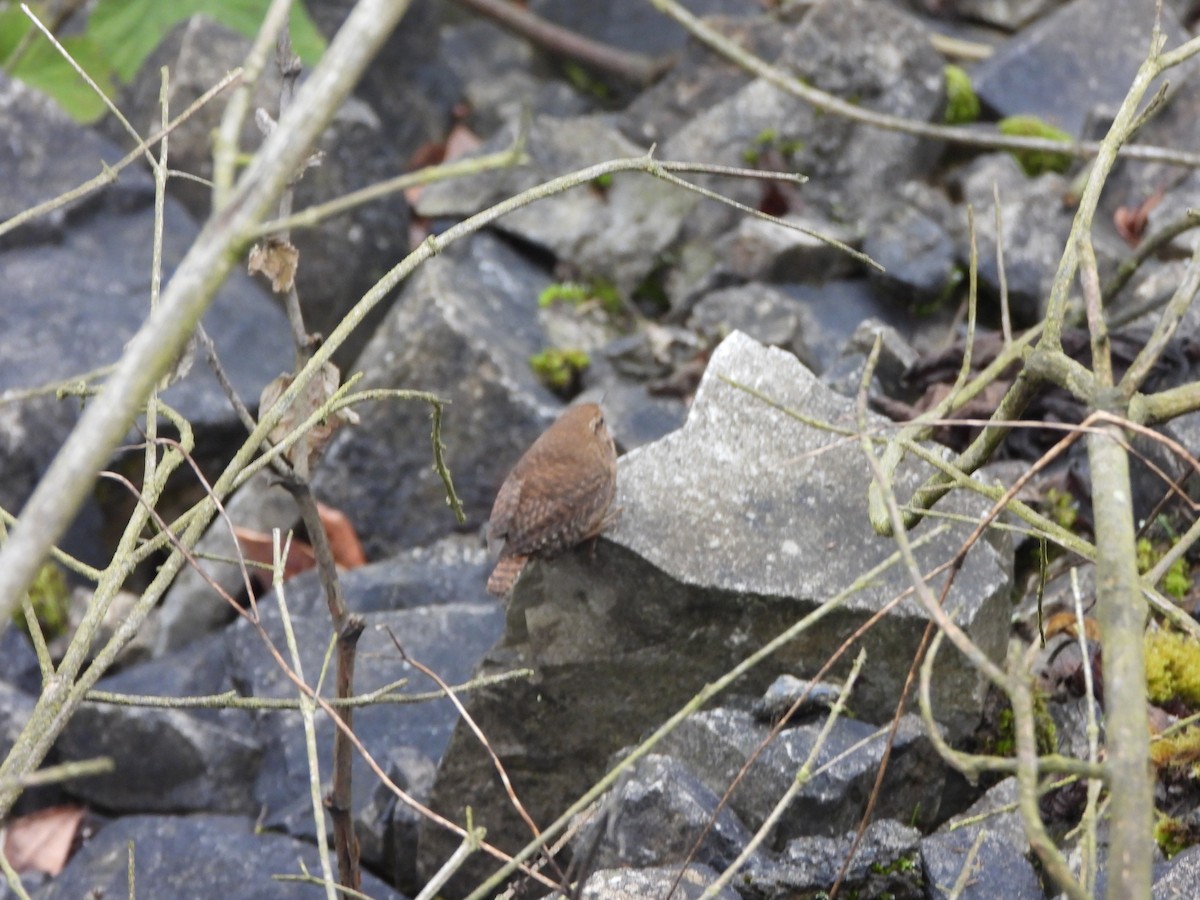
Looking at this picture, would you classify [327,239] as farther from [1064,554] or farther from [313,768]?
[313,768]

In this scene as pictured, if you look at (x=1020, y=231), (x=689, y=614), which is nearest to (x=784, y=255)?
(x=1020, y=231)

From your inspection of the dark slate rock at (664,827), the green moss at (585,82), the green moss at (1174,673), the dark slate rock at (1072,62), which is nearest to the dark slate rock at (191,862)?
the dark slate rock at (664,827)

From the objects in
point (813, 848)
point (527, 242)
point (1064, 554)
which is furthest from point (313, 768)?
point (527, 242)

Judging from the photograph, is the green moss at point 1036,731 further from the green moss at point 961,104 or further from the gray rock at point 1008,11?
the gray rock at point 1008,11

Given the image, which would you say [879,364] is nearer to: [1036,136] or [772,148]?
[772,148]

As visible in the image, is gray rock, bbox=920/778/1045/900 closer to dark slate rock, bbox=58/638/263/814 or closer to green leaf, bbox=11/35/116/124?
dark slate rock, bbox=58/638/263/814
